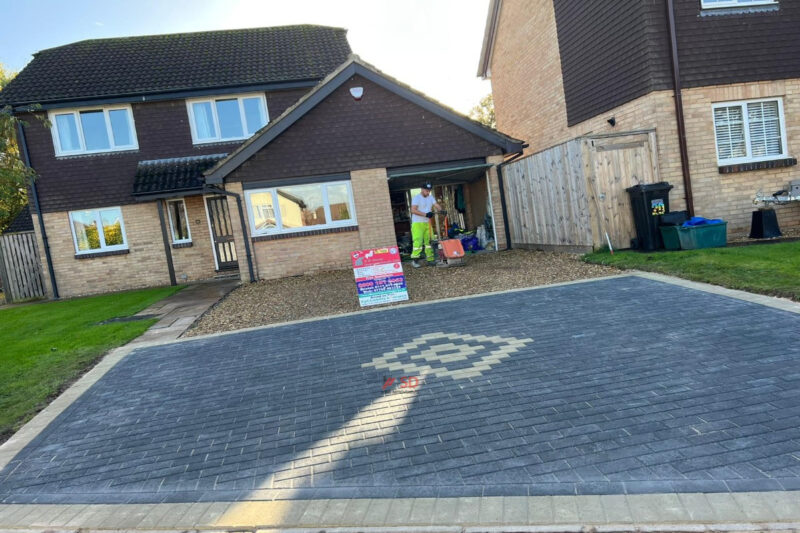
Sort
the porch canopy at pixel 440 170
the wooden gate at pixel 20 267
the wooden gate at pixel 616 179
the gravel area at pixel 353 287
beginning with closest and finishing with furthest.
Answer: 1. the gravel area at pixel 353 287
2. the wooden gate at pixel 616 179
3. the porch canopy at pixel 440 170
4. the wooden gate at pixel 20 267

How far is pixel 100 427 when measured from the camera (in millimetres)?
4258

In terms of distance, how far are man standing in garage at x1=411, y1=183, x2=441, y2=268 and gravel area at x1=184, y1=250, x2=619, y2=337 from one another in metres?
0.42

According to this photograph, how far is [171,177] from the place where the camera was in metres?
15.0

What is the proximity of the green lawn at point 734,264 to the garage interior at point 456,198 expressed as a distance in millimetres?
5054

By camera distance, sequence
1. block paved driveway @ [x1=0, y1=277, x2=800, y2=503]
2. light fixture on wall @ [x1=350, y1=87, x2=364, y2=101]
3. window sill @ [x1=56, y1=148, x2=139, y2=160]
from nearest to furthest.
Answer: block paved driveway @ [x1=0, y1=277, x2=800, y2=503] → light fixture on wall @ [x1=350, y1=87, x2=364, y2=101] → window sill @ [x1=56, y1=148, x2=139, y2=160]

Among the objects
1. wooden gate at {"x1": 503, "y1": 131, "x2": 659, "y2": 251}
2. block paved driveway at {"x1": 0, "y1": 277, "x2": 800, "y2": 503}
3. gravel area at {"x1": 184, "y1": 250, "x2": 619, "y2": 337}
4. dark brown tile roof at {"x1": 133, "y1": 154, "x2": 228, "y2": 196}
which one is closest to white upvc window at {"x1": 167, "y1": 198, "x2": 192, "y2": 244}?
dark brown tile roof at {"x1": 133, "y1": 154, "x2": 228, "y2": 196}

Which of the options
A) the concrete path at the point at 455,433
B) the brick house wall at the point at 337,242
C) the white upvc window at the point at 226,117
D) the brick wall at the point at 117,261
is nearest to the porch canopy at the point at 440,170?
the brick house wall at the point at 337,242

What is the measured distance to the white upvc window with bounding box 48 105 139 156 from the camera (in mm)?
15219

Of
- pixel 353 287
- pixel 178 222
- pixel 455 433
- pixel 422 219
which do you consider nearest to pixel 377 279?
pixel 353 287

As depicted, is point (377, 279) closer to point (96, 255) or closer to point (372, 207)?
point (372, 207)

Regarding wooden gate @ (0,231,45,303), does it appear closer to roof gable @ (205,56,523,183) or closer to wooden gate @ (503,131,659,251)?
roof gable @ (205,56,523,183)

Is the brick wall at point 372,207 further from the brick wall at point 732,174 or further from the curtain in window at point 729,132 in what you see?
the curtain in window at point 729,132

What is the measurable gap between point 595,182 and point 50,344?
10.2 metres

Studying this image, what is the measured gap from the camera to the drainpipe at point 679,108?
1050 centimetres
